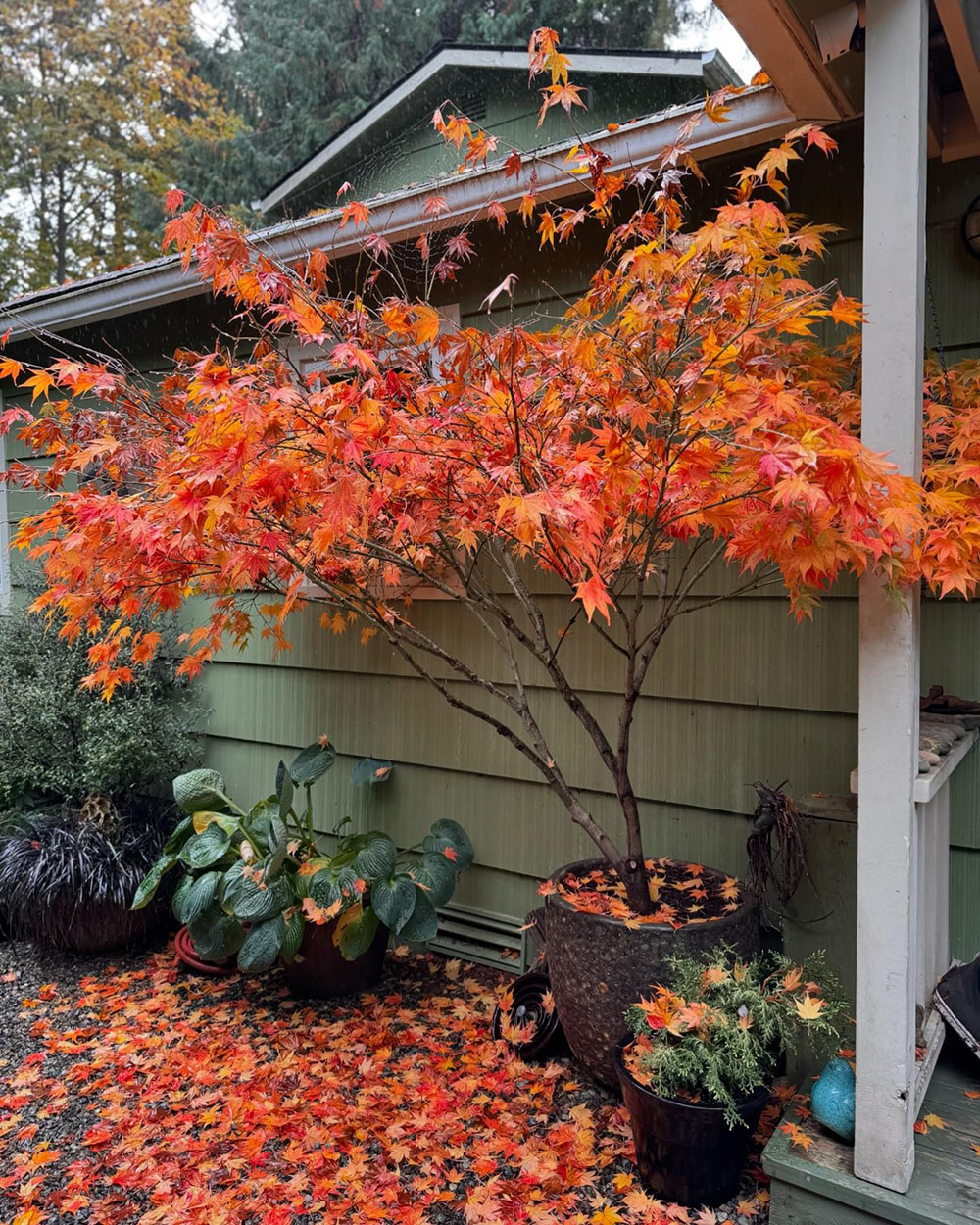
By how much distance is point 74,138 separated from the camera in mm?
13477

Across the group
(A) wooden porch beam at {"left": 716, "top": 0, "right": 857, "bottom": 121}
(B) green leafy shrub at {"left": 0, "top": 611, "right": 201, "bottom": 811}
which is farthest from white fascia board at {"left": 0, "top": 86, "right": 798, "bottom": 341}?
(B) green leafy shrub at {"left": 0, "top": 611, "right": 201, "bottom": 811}

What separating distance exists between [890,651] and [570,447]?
1002mm

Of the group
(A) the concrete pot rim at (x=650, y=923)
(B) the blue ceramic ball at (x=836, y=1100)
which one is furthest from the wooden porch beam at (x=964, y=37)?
(B) the blue ceramic ball at (x=836, y=1100)

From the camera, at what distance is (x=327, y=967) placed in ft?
11.5

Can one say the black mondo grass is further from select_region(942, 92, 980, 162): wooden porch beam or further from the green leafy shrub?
select_region(942, 92, 980, 162): wooden porch beam

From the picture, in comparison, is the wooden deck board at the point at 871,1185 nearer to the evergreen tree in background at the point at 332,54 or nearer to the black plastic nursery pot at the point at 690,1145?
the black plastic nursery pot at the point at 690,1145

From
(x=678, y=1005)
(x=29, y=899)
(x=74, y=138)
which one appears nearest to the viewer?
(x=678, y=1005)

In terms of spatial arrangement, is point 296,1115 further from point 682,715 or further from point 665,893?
point 682,715

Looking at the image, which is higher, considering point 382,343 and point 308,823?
point 382,343

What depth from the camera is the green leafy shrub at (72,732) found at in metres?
4.33

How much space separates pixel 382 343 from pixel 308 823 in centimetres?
202

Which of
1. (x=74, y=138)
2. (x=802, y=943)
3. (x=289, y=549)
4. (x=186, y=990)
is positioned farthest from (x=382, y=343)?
(x=74, y=138)

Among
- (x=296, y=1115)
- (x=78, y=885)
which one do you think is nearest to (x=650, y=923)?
(x=296, y=1115)

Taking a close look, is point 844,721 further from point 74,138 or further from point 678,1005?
point 74,138
